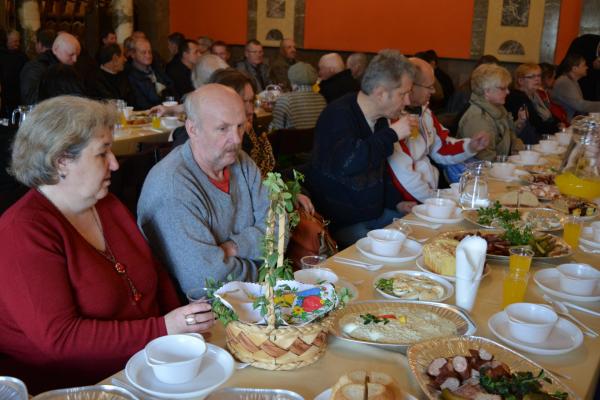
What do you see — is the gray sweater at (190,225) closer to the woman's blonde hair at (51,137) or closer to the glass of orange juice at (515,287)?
the woman's blonde hair at (51,137)

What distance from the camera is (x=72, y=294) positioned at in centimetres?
172

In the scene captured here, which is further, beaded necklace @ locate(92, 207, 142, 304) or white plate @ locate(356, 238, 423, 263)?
white plate @ locate(356, 238, 423, 263)

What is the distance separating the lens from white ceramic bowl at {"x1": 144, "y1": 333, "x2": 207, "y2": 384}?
133 cm

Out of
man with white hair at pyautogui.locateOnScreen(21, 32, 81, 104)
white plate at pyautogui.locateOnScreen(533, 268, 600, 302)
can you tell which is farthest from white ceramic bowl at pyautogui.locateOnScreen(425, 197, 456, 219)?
man with white hair at pyautogui.locateOnScreen(21, 32, 81, 104)

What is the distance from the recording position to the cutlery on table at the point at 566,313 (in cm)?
173

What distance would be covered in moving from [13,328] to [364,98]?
2275 millimetres

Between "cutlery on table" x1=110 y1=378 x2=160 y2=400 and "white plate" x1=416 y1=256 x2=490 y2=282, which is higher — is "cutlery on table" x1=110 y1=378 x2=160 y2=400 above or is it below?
below

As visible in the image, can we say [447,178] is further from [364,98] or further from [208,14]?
[208,14]

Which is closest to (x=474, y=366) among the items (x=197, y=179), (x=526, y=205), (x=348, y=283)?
(x=348, y=283)

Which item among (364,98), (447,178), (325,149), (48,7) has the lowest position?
(447,178)

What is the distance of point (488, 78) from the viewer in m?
4.52

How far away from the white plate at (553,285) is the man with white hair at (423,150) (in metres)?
1.46

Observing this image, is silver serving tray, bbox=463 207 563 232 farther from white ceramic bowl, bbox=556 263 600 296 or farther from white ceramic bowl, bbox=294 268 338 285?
white ceramic bowl, bbox=294 268 338 285

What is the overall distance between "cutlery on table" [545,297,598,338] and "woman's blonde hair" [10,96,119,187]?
146 cm
